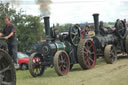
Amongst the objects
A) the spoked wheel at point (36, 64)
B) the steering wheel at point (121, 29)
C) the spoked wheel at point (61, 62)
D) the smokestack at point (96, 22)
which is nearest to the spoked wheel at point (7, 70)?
the spoked wheel at point (61, 62)

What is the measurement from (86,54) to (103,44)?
188cm

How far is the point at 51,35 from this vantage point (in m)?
8.70

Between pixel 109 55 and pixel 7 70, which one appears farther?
pixel 109 55

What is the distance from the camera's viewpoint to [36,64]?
836 cm

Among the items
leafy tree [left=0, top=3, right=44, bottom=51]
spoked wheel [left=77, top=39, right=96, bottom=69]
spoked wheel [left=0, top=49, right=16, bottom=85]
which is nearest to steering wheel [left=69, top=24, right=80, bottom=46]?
spoked wheel [left=77, top=39, right=96, bottom=69]

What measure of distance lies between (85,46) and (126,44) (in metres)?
3.24

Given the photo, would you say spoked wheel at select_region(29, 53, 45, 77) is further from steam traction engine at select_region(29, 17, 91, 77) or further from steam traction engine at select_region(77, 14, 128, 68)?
steam traction engine at select_region(77, 14, 128, 68)

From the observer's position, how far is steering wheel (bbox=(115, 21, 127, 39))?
11367mm

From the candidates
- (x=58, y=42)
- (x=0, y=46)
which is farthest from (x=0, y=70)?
(x=58, y=42)

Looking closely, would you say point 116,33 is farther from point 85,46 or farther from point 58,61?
point 58,61

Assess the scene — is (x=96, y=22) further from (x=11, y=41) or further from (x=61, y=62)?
(x=11, y=41)

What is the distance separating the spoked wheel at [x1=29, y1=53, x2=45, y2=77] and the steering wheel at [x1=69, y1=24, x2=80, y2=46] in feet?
4.31

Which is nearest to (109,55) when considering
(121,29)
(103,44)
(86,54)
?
(103,44)

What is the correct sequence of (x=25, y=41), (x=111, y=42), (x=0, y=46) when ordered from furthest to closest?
(x=25, y=41), (x=111, y=42), (x=0, y=46)
